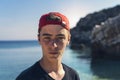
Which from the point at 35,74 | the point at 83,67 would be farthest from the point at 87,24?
the point at 35,74

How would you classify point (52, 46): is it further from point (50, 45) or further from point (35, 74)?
point (35, 74)

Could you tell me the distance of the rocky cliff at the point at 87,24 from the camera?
325ft

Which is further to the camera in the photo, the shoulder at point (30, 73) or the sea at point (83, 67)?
the sea at point (83, 67)

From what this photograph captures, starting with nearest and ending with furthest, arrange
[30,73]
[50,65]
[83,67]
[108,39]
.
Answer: [30,73] → [50,65] → [83,67] → [108,39]

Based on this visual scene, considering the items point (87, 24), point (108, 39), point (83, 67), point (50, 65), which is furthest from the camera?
point (87, 24)

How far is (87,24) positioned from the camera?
103 m

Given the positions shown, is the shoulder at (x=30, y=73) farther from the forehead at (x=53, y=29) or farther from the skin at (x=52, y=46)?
the forehead at (x=53, y=29)

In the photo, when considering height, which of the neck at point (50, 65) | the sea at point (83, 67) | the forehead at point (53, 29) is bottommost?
the sea at point (83, 67)

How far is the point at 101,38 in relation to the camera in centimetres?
4725

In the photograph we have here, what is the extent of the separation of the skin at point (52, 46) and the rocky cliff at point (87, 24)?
93.3m

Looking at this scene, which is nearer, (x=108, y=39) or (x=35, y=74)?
(x=35, y=74)

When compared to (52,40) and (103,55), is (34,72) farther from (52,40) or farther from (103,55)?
(103,55)

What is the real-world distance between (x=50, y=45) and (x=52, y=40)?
1.9 inches

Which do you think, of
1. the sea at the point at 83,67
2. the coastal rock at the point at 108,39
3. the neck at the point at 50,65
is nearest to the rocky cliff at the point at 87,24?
the sea at the point at 83,67
